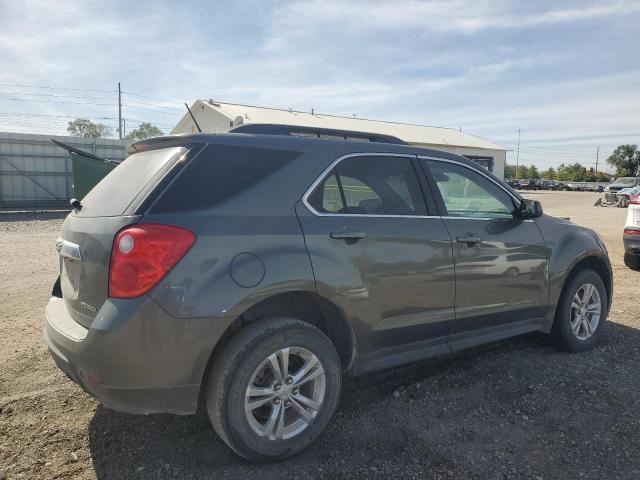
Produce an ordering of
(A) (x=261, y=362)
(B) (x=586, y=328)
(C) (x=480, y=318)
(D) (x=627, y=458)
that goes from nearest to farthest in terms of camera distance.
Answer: (A) (x=261, y=362)
(D) (x=627, y=458)
(C) (x=480, y=318)
(B) (x=586, y=328)

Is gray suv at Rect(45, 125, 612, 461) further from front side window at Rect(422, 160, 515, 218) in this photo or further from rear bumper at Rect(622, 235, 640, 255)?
rear bumper at Rect(622, 235, 640, 255)

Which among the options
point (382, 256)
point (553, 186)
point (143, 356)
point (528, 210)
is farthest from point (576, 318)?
point (553, 186)

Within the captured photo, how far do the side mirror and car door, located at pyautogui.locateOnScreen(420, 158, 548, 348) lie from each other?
45 mm

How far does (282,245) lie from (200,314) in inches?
22.7

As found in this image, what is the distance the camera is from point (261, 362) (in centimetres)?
270

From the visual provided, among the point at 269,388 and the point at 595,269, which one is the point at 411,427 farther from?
the point at 595,269

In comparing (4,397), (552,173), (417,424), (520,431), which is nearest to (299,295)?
(417,424)

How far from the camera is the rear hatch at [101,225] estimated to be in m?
2.62

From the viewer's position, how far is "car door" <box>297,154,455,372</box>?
117 inches

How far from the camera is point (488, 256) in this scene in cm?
374

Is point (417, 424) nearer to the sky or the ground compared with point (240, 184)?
nearer to the ground

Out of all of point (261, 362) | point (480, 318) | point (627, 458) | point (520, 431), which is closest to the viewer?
point (261, 362)

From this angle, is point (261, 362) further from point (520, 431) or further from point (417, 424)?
point (520, 431)

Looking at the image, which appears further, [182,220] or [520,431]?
[520,431]
